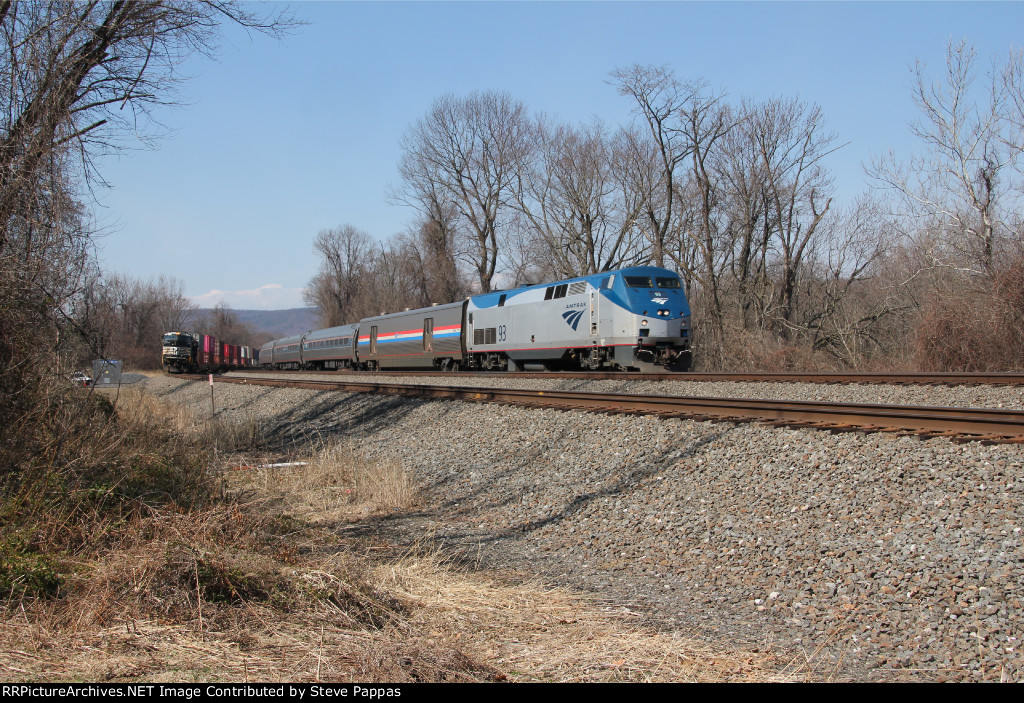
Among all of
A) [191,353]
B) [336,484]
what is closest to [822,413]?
[336,484]

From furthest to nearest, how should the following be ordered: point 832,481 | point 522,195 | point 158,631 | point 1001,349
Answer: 1. point 522,195
2. point 1001,349
3. point 832,481
4. point 158,631

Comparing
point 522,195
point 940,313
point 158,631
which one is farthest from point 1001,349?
point 522,195

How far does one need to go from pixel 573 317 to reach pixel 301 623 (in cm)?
1719

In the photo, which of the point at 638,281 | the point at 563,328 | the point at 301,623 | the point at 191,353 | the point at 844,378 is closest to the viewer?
the point at 301,623

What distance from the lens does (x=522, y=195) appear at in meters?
45.6

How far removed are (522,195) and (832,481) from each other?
40730 millimetres

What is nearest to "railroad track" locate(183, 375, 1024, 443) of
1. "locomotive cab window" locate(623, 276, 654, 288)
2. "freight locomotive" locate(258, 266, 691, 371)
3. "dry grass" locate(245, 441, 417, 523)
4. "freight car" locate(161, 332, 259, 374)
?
"dry grass" locate(245, 441, 417, 523)

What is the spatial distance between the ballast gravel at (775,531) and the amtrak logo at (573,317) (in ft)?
33.5

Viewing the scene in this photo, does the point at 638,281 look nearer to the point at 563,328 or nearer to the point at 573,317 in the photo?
the point at 573,317

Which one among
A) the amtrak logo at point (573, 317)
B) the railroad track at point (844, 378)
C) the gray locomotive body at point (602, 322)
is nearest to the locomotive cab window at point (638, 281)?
the gray locomotive body at point (602, 322)

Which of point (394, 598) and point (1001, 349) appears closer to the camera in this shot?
point (394, 598)

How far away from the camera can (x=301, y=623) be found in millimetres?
4445

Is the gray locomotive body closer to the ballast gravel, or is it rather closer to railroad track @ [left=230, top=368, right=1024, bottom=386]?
railroad track @ [left=230, top=368, right=1024, bottom=386]

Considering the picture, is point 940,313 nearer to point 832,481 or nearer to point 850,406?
point 850,406
